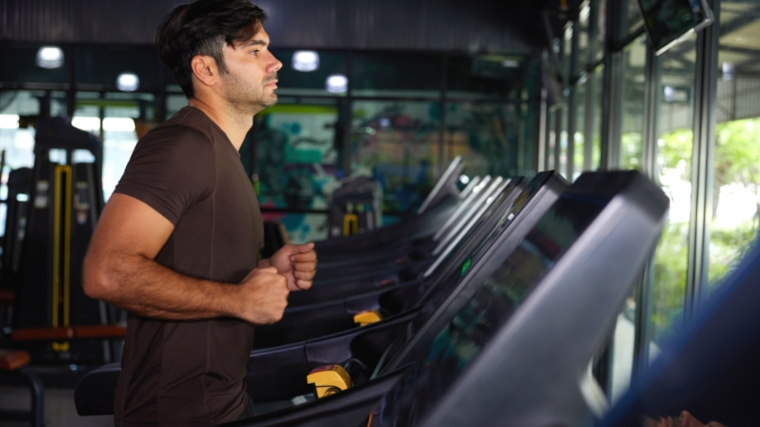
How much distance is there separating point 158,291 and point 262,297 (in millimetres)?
173

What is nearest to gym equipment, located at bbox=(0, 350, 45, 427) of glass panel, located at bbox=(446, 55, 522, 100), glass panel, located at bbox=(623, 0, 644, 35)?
glass panel, located at bbox=(623, 0, 644, 35)

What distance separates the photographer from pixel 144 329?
1.30 meters

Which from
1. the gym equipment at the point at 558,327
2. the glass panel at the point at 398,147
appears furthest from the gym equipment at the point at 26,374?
the glass panel at the point at 398,147

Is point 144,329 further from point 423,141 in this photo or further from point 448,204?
point 423,141

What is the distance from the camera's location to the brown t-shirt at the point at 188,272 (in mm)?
1232

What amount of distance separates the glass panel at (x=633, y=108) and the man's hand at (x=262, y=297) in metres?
3.74

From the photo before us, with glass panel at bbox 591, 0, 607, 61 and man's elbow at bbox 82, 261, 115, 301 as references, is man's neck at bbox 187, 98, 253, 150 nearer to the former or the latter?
man's elbow at bbox 82, 261, 115, 301

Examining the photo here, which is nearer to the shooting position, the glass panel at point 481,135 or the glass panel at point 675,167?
the glass panel at point 675,167

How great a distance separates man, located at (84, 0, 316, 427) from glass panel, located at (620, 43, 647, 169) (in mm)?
3635

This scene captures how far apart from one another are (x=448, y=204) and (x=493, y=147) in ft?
14.9

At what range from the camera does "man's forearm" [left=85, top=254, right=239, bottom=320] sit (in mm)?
1177

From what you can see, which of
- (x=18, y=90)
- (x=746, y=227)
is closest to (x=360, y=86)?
(x=18, y=90)

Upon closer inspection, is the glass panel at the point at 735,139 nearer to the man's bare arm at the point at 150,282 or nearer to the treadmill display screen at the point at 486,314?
the man's bare arm at the point at 150,282

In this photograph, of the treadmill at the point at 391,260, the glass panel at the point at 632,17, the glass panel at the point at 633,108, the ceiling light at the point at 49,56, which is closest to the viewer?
the treadmill at the point at 391,260
